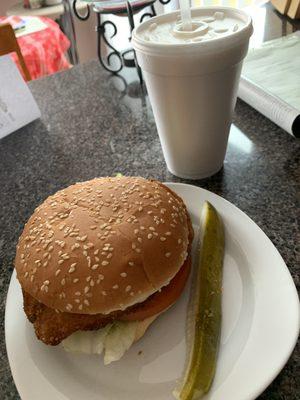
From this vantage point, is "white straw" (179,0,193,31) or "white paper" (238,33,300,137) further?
"white paper" (238,33,300,137)

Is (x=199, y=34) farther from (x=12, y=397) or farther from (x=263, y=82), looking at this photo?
(x=12, y=397)

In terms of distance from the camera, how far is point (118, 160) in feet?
3.57

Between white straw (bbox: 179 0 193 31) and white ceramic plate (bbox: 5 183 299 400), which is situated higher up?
white straw (bbox: 179 0 193 31)

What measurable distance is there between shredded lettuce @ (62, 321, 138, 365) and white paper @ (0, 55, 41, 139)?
848 millimetres

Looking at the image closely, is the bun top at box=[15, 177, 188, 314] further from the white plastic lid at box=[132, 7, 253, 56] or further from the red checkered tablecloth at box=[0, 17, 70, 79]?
the red checkered tablecloth at box=[0, 17, 70, 79]

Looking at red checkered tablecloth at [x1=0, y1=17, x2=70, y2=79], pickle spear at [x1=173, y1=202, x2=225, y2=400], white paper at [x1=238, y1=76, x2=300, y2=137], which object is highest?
white paper at [x1=238, y1=76, x2=300, y2=137]

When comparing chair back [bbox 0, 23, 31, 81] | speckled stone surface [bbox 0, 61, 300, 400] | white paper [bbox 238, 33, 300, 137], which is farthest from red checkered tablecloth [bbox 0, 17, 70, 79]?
white paper [bbox 238, 33, 300, 137]

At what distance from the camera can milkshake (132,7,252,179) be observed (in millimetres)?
712

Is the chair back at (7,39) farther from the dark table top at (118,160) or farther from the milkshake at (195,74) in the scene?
the milkshake at (195,74)

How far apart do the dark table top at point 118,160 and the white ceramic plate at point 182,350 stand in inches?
2.0

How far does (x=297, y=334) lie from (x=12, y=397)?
461 millimetres

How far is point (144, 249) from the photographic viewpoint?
2.12ft

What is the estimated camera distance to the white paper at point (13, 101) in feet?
3.92

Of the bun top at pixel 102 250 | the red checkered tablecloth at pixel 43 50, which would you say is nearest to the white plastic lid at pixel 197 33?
the bun top at pixel 102 250
